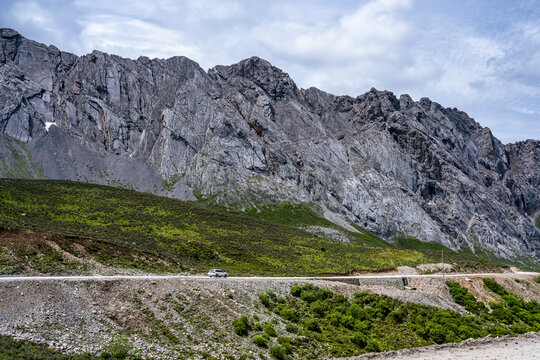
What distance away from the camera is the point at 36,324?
25219 mm

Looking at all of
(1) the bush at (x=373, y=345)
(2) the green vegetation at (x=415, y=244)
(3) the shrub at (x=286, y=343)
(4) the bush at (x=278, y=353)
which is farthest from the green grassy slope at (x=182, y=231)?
(2) the green vegetation at (x=415, y=244)

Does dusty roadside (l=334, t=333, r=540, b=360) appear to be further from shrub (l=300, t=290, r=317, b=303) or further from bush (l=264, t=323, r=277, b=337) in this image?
shrub (l=300, t=290, r=317, b=303)

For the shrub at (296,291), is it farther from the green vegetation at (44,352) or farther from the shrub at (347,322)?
the green vegetation at (44,352)

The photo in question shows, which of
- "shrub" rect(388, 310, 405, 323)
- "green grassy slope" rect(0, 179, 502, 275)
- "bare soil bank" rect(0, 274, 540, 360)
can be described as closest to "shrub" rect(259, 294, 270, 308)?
"bare soil bank" rect(0, 274, 540, 360)

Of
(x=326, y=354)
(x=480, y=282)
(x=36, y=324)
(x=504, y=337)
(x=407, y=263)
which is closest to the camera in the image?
(x=36, y=324)

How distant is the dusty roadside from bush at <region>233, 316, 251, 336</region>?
9102 mm

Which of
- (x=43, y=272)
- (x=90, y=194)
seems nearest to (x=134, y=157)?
(x=90, y=194)

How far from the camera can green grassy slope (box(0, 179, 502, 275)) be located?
7744cm

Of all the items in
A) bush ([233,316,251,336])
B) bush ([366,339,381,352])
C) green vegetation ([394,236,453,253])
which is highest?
bush ([233,316,251,336])

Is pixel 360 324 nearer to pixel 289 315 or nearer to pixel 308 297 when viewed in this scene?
pixel 308 297

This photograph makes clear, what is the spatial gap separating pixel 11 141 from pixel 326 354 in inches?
6924

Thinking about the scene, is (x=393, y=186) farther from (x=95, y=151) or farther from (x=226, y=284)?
(x=226, y=284)

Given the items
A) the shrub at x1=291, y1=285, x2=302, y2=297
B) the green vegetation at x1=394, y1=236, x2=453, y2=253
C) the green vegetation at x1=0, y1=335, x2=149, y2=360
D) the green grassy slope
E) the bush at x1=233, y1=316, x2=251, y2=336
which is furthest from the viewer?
the green vegetation at x1=394, y1=236, x2=453, y2=253

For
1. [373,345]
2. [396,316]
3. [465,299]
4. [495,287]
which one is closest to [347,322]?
[373,345]
